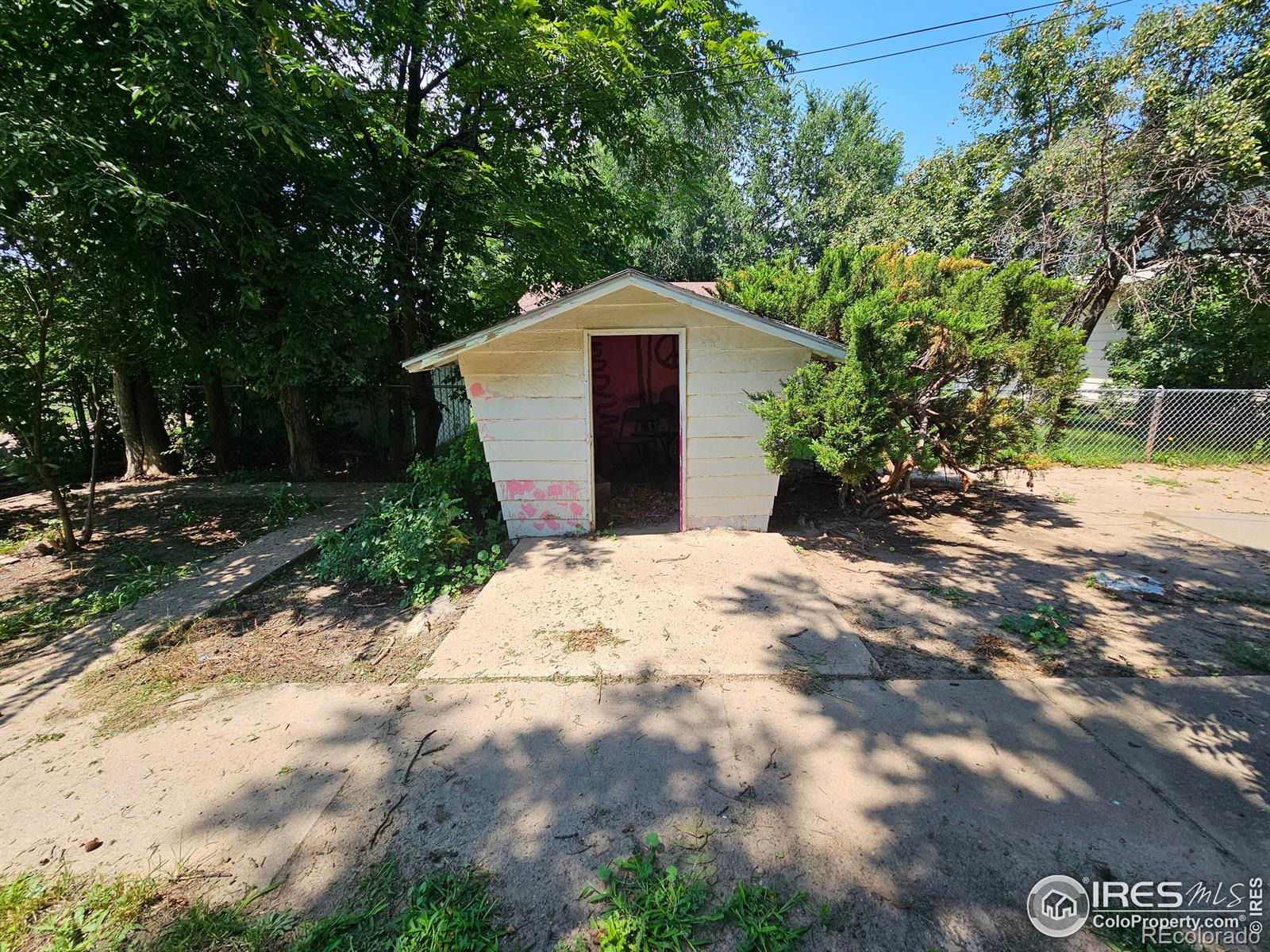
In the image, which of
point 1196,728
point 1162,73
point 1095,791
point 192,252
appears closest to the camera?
point 1095,791

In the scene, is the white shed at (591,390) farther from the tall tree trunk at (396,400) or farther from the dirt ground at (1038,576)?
the tall tree trunk at (396,400)

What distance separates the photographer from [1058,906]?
5.67 ft

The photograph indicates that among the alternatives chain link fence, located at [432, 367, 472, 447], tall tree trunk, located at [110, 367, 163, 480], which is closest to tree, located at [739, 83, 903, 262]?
chain link fence, located at [432, 367, 472, 447]

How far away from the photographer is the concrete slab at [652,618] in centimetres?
316

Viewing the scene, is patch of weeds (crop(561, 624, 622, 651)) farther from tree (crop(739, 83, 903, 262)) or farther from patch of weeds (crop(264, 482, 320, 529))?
tree (crop(739, 83, 903, 262))

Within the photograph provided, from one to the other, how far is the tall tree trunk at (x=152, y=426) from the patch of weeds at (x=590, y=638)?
9.10 m

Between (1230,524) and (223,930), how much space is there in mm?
9192

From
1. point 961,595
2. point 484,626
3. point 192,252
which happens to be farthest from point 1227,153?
Result: point 192,252

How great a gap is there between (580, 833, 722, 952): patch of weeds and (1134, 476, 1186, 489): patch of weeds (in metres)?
9.60

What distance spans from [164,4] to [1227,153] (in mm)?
12630

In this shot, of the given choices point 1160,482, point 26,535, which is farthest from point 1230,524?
point 26,535

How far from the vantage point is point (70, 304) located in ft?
16.2

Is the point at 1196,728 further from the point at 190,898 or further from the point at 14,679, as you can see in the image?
the point at 14,679

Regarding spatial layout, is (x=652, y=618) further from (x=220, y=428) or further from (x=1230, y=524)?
(x=220, y=428)
